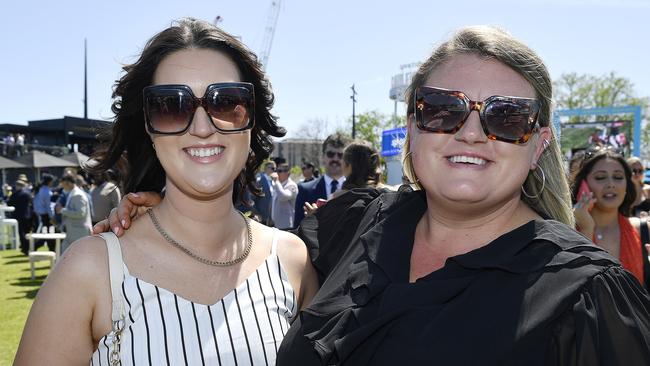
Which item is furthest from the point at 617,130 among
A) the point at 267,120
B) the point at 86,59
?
the point at 86,59

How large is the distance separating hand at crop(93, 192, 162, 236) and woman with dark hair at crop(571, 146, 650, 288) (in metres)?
3.59

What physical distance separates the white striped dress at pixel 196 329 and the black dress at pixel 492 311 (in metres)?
0.13

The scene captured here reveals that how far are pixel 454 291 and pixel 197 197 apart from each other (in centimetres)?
107

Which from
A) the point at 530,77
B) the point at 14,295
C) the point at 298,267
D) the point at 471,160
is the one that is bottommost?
the point at 14,295

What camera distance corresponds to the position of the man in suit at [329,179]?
836 centimetres

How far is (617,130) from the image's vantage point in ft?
109

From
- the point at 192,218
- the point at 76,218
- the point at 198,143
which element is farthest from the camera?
the point at 76,218

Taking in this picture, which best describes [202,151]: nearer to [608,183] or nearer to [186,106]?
[186,106]

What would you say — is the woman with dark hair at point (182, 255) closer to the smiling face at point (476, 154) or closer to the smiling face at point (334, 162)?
the smiling face at point (476, 154)

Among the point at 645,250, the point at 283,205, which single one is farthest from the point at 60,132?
the point at 645,250

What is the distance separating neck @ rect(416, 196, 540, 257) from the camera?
1935mm

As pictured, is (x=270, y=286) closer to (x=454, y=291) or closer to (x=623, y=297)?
(x=454, y=291)

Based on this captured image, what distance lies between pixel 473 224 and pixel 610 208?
136 inches

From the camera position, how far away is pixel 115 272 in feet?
6.27
